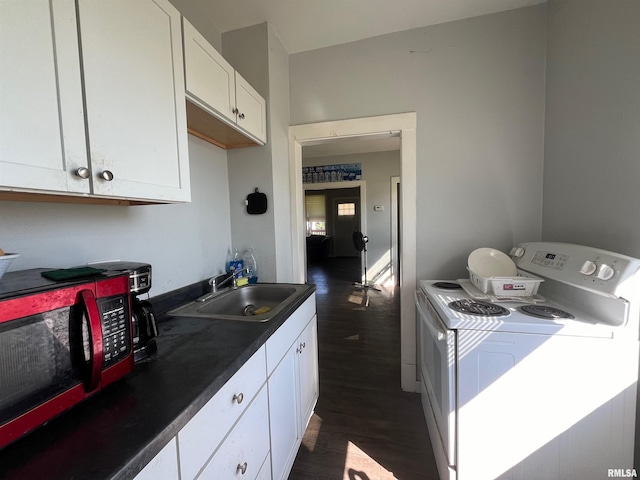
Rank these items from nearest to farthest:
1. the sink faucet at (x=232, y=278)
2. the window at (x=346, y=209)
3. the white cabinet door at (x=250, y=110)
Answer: the white cabinet door at (x=250, y=110) < the sink faucet at (x=232, y=278) < the window at (x=346, y=209)

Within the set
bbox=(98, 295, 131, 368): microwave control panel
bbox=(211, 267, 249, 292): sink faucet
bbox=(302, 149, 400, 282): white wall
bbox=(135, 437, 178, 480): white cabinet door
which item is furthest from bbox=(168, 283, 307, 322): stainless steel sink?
bbox=(302, 149, 400, 282): white wall

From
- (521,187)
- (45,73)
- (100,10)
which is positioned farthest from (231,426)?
(521,187)

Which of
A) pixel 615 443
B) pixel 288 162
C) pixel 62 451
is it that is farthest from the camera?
pixel 288 162

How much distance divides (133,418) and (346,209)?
8.69m

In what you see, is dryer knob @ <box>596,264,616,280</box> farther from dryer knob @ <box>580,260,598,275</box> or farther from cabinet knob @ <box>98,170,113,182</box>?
cabinet knob @ <box>98,170,113,182</box>

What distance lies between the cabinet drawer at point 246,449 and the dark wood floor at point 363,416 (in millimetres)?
560

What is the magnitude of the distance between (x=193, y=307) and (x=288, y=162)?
1333mm

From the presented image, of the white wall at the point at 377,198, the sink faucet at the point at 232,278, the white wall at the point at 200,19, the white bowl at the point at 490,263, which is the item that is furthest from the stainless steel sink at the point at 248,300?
the white wall at the point at 377,198

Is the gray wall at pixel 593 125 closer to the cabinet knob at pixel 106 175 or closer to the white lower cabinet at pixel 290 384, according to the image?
the white lower cabinet at pixel 290 384

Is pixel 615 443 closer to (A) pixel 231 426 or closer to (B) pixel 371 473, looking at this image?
(B) pixel 371 473

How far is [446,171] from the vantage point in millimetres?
1893

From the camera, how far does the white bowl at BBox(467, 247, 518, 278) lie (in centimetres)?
169

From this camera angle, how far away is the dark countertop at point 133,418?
1.53 ft

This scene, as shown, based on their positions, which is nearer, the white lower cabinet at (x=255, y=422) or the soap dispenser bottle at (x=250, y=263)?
the white lower cabinet at (x=255, y=422)
